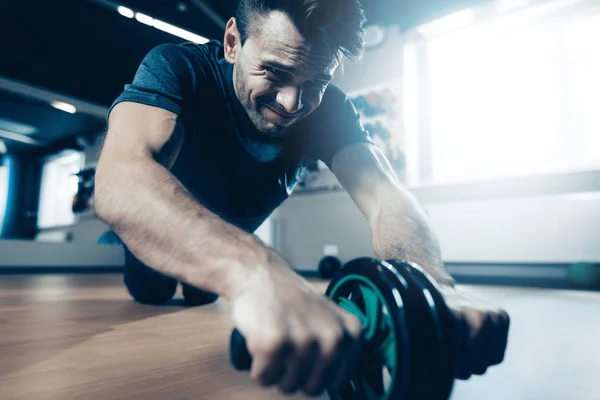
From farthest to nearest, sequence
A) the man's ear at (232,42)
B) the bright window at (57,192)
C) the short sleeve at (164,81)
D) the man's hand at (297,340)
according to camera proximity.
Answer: the bright window at (57,192)
the man's ear at (232,42)
the short sleeve at (164,81)
the man's hand at (297,340)

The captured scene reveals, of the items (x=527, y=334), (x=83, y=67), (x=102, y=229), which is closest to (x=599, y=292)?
(x=527, y=334)

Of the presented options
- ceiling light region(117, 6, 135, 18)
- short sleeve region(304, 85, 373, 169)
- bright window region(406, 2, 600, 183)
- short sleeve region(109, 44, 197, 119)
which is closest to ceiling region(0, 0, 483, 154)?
ceiling light region(117, 6, 135, 18)

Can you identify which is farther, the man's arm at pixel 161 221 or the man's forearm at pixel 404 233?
the man's forearm at pixel 404 233

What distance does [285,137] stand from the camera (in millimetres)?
1163

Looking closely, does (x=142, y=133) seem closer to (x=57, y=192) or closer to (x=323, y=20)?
(x=323, y=20)

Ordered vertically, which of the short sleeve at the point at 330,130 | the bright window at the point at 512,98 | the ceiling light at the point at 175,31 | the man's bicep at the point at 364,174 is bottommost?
the man's bicep at the point at 364,174

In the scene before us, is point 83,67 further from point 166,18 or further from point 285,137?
point 285,137

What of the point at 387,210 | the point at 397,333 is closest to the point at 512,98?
the point at 387,210

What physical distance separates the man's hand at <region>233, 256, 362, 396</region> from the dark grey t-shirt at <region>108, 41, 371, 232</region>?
1.98 feet

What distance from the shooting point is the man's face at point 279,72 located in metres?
0.86

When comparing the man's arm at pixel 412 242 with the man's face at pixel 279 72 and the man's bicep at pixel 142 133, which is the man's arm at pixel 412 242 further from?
the man's bicep at pixel 142 133

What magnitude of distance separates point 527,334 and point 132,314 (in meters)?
1.08

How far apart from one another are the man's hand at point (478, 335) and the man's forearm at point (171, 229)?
25cm

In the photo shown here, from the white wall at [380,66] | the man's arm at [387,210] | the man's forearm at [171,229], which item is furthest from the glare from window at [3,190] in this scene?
the man's forearm at [171,229]
